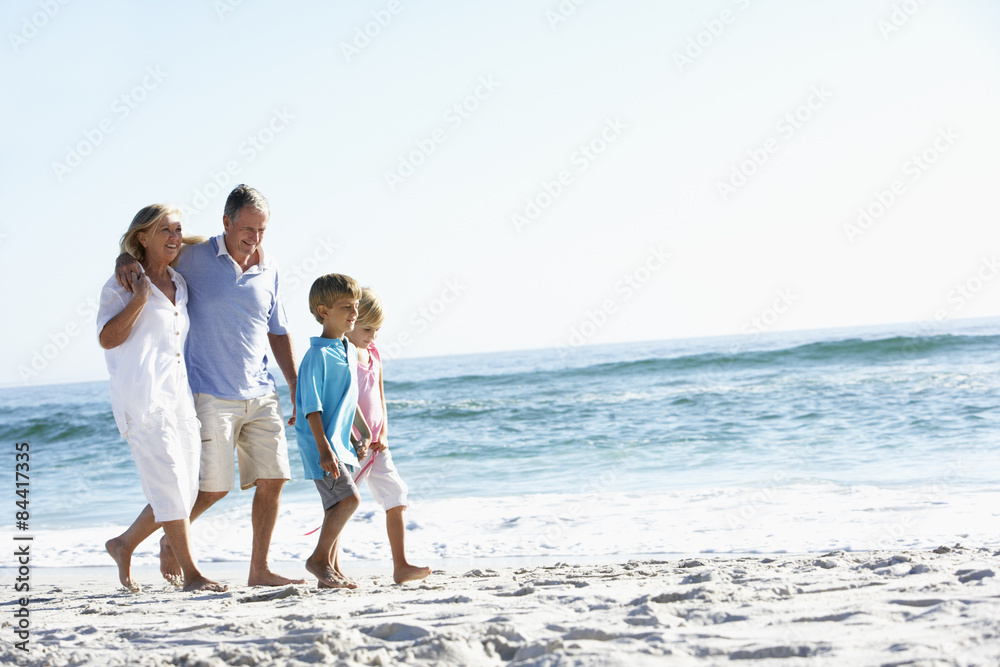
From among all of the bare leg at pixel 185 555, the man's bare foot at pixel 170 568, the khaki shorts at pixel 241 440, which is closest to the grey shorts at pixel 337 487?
the khaki shorts at pixel 241 440

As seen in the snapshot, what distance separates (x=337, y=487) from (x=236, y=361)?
2.37 feet

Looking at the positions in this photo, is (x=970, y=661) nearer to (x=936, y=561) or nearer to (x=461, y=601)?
(x=936, y=561)

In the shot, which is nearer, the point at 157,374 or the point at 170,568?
the point at 157,374

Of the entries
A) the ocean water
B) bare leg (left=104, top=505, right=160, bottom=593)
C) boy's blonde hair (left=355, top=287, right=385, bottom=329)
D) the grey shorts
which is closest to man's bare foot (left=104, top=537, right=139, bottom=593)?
bare leg (left=104, top=505, right=160, bottom=593)

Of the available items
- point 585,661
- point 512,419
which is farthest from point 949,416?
point 585,661

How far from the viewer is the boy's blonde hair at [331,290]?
3205mm

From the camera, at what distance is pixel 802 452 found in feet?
Answer: 25.8

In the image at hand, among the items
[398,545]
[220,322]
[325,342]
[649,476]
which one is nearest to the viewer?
[325,342]

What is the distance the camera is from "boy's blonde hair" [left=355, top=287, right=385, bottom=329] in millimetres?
3432

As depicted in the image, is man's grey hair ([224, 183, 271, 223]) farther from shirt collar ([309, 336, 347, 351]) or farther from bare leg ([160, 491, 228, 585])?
bare leg ([160, 491, 228, 585])

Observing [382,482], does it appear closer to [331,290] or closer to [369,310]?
[369,310]

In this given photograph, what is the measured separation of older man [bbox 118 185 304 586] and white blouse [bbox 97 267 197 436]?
139mm

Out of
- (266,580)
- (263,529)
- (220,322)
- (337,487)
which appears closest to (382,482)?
(337,487)

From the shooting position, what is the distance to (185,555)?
3248 mm
